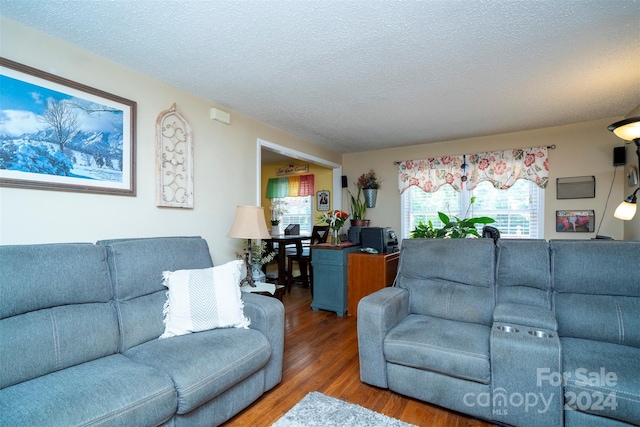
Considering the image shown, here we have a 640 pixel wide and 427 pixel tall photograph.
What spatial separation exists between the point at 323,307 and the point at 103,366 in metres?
2.57

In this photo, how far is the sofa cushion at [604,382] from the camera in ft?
4.48

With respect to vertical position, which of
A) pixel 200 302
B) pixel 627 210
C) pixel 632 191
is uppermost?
pixel 632 191

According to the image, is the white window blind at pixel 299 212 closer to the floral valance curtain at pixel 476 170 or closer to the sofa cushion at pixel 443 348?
the floral valance curtain at pixel 476 170

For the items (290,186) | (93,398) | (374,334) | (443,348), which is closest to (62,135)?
(93,398)

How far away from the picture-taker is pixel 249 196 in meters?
3.44

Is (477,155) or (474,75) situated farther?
(477,155)

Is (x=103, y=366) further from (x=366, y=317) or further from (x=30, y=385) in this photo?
(x=366, y=317)

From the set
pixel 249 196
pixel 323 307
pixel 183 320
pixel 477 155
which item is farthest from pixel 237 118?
pixel 477 155

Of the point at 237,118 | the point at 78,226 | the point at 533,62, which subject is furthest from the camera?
the point at 237,118

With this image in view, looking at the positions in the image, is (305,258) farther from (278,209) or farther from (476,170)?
(476,170)

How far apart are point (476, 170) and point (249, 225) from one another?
11.3ft

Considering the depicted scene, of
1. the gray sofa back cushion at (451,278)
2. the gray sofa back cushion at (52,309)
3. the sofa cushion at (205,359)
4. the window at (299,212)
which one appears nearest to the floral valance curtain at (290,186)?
the window at (299,212)

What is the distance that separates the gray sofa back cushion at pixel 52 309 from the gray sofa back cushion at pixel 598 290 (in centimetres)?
286

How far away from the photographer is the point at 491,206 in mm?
4289
